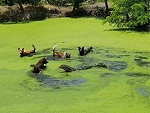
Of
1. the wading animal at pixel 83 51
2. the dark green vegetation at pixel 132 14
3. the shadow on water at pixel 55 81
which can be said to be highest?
the dark green vegetation at pixel 132 14

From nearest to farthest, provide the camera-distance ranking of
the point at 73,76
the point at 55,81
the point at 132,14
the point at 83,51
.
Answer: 1. the point at 55,81
2. the point at 73,76
3. the point at 83,51
4. the point at 132,14

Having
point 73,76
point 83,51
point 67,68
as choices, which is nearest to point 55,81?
point 73,76

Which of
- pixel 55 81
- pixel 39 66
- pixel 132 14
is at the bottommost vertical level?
pixel 55 81

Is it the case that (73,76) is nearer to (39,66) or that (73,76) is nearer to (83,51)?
(39,66)

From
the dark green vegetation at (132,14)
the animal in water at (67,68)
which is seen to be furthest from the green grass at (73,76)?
the dark green vegetation at (132,14)

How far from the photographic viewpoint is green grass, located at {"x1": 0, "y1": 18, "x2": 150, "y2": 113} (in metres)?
8.27

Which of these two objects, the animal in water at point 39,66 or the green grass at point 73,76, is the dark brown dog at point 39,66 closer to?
the animal in water at point 39,66

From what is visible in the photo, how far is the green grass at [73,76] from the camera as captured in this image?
326 inches

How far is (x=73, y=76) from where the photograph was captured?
10.9 metres

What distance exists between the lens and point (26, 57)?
13.5 m

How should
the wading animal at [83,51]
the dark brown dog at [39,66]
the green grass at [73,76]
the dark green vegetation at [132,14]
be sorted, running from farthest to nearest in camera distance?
the dark green vegetation at [132,14] < the wading animal at [83,51] < the dark brown dog at [39,66] < the green grass at [73,76]

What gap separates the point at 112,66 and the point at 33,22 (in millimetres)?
11589

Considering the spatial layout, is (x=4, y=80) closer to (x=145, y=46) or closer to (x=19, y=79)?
(x=19, y=79)

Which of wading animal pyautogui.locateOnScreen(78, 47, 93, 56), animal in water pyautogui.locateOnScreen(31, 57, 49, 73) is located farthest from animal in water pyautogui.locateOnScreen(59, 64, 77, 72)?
wading animal pyautogui.locateOnScreen(78, 47, 93, 56)
